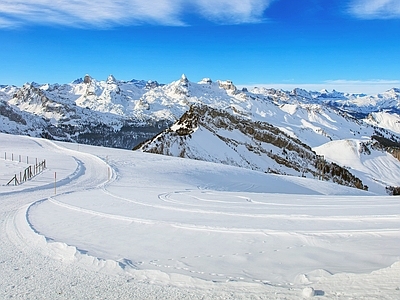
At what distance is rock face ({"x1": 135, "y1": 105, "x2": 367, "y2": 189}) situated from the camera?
3433 inches

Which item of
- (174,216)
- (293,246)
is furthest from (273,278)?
(174,216)

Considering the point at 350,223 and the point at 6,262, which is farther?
the point at 350,223

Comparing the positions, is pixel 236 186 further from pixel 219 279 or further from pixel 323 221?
pixel 219 279

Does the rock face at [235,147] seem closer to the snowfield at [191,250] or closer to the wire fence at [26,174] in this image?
the wire fence at [26,174]

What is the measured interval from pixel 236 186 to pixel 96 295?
29245mm

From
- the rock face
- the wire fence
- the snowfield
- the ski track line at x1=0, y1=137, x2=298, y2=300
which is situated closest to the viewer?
the ski track line at x1=0, y1=137, x2=298, y2=300

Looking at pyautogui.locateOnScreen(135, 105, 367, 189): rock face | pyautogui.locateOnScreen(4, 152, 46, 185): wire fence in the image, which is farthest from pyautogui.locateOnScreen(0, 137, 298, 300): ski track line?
pyautogui.locateOnScreen(135, 105, 367, 189): rock face

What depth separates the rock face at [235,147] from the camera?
8719 cm

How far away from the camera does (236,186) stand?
35000mm

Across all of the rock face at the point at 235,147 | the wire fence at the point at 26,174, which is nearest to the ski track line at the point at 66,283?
the wire fence at the point at 26,174

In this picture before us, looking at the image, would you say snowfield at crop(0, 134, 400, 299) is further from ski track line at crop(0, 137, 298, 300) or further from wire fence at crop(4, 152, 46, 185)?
wire fence at crop(4, 152, 46, 185)

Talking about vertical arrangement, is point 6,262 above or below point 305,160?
above

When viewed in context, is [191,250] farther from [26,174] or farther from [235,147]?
[235,147]

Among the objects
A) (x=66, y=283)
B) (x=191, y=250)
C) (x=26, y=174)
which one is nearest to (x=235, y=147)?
(x=26, y=174)
